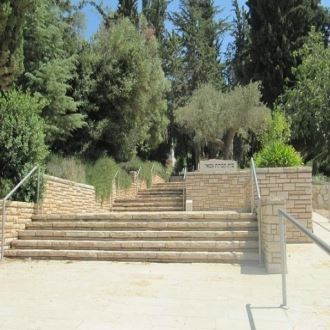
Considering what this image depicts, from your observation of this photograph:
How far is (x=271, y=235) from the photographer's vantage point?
708 centimetres

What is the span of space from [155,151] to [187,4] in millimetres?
10492

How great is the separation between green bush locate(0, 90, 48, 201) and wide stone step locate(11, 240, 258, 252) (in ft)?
4.30

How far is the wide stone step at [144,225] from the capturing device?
28.9ft

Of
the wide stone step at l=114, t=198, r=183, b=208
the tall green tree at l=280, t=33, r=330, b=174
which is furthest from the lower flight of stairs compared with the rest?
the tall green tree at l=280, t=33, r=330, b=174

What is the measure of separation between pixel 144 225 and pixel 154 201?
22.9ft

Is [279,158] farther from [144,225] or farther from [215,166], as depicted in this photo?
[215,166]

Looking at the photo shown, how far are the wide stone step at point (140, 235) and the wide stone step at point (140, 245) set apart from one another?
0.78ft

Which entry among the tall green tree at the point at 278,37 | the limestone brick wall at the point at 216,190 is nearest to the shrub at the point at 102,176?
the limestone brick wall at the point at 216,190

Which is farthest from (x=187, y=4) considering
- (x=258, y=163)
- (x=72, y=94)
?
(x=258, y=163)

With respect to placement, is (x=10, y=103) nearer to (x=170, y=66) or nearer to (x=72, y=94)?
(x=72, y=94)

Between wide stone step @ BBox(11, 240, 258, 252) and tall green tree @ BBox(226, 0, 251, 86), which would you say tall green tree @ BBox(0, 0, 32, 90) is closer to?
wide stone step @ BBox(11, 240, 258, 252)

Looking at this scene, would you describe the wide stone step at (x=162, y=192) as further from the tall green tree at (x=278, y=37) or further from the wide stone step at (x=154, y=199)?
the tall green tree at (x=278, y=37)

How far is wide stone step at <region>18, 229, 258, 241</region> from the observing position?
8508 mm

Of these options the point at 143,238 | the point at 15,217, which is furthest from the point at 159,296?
the point at 15,217
